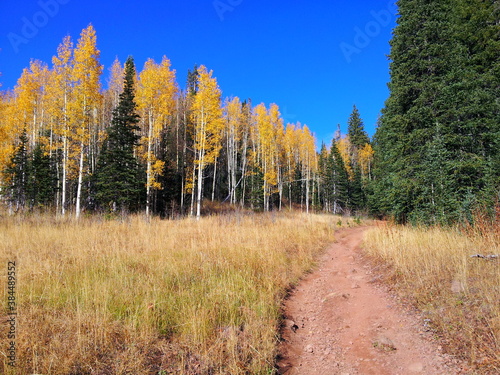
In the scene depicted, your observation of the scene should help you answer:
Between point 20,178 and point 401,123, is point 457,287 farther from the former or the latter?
point 20,178

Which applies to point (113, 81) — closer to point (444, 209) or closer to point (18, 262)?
point (18, 262)

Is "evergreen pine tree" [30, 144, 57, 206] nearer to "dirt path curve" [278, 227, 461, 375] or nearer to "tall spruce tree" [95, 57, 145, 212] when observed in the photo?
"tall spruce tree" [95, 57, 145, 212]

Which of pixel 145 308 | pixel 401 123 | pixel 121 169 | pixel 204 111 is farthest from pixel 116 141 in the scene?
pixel 401 123

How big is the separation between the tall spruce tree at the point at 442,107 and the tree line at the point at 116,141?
475 inches

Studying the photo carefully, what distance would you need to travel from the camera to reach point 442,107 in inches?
452

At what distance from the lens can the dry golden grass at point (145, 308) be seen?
2617mm

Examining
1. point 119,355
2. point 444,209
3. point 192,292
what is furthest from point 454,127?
→ point 119,355

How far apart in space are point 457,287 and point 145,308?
16.7 feet

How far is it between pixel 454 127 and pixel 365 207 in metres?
33.8

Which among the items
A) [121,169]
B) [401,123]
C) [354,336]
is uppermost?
[401,123]

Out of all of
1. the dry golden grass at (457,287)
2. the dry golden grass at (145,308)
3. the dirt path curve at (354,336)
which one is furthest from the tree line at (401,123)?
the dry golden grass at (145,308)

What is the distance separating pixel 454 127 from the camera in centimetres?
1117

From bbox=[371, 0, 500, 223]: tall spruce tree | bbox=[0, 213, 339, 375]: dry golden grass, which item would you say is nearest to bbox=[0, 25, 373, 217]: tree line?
bbox=[0, 213, 339, 375]: dry golden grass

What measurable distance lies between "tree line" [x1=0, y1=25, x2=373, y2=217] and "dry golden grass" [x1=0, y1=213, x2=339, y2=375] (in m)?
11.1
